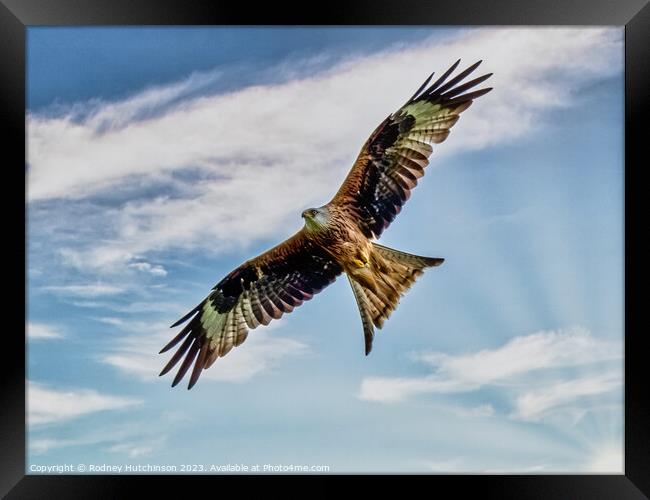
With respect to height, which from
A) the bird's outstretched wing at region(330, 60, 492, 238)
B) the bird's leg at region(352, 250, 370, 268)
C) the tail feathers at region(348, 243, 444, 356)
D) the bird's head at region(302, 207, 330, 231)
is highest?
the bird's outstretched wing at region(330, 60, 492, 238)

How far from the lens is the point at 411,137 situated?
2.47 m

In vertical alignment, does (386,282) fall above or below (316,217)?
below

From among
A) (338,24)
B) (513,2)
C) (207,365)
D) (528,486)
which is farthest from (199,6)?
(528,486)

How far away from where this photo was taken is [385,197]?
2508 millimetres

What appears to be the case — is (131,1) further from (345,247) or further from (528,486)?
(528,486)

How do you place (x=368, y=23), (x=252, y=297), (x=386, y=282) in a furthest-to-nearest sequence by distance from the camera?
(x=252, y=297)
(x=386, y=282)
(x=368, y=23)

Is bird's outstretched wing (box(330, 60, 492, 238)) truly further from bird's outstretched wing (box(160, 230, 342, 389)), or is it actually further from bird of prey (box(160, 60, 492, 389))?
bird's outstretched wing (box(160, 230, 342, 389))

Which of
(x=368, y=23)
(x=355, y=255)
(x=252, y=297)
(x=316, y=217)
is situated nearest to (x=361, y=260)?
(x=355, y=255)

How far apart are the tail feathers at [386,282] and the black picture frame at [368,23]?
70 cm

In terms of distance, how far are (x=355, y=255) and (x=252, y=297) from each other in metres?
0.53

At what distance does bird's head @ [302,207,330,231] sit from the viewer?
246cm

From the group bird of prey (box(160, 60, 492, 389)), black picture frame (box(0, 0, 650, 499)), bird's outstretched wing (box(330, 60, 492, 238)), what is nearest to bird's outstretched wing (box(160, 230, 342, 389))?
bird of prey (box(160, 60, 492, 389))

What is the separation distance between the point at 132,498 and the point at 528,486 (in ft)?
5.41

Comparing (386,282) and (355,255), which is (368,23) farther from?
(386,282)
